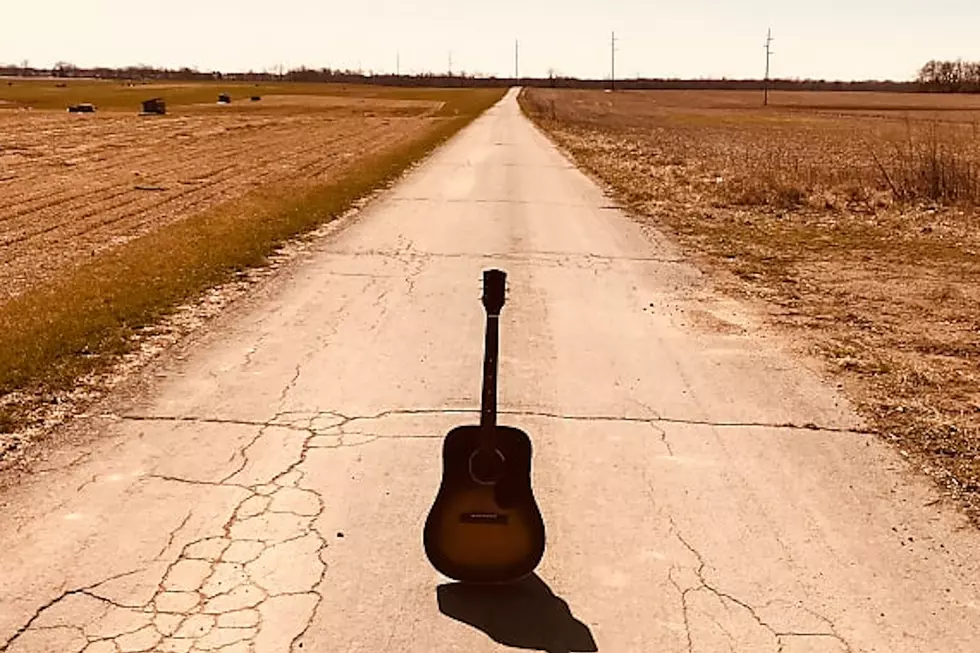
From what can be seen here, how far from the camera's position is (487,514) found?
13.3ft

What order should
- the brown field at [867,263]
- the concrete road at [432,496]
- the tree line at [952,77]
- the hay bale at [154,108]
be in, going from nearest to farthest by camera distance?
1. the concrete road at [432,496]
2. the brown field at [867,263]
3. the hay bale at [154,108]
4. the tree line at [952,77]

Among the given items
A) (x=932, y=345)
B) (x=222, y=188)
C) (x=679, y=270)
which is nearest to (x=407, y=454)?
(x=932, y=345)

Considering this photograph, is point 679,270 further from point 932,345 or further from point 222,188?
point 222,188

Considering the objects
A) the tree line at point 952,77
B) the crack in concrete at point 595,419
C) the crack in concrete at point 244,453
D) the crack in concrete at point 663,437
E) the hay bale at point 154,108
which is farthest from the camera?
the tree line at point 952,77

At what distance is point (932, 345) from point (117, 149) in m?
31.3

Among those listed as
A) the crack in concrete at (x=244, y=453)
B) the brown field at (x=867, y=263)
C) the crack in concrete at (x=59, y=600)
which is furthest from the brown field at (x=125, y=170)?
the brown field at (x=867, y=263)

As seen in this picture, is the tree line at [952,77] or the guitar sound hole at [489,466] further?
the tree line at [952,77]

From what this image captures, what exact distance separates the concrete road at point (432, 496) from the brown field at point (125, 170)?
5.06 m

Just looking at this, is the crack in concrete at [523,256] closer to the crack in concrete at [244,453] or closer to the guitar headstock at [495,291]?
the crack in concrete at [244,453]

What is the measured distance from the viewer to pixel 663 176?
26.2 metres

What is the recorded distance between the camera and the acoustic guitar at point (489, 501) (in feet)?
13.3

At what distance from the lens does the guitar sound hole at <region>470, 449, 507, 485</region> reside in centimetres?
404

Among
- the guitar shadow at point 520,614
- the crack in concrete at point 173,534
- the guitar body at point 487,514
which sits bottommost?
the guitar shadow at point 520,614

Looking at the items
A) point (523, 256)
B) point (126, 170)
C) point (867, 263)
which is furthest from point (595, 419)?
point (126, 170)
